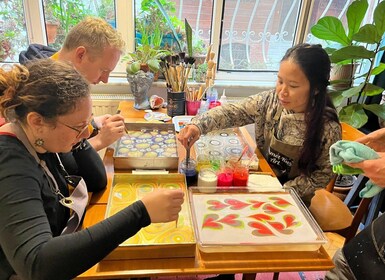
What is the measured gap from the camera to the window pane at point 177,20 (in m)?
2.48

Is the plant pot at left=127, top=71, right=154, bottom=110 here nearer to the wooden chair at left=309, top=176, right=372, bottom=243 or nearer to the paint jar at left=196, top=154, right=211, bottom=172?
the paint jar at left=196, top=154, right=211, bottom=172

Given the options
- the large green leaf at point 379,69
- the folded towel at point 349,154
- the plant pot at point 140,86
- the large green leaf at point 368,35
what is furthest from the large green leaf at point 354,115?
the plant pot at point 140,86

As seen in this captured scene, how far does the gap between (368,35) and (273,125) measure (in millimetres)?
1120

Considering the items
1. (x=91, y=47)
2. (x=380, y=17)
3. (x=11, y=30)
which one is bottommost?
(x=11, y=30)

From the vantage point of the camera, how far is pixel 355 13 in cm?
215

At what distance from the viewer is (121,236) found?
75 cm

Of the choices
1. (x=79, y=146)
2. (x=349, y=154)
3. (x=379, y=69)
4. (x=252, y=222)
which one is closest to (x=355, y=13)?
(x=379, y=69)

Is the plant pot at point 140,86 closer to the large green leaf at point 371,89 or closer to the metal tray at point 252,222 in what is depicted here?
the metal tray at point 252,222

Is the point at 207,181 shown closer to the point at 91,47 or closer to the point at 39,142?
the point at 39,142

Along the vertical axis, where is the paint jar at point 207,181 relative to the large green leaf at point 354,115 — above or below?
above

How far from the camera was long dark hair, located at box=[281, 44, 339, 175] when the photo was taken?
134cm

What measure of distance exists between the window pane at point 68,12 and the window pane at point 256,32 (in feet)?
3.13

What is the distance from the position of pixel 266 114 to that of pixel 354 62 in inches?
50.8

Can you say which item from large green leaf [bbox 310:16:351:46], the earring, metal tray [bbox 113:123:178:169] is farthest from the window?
the earring
